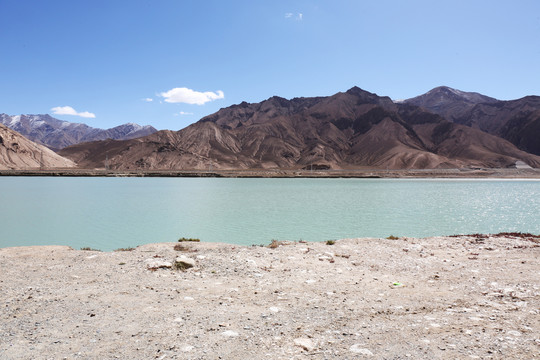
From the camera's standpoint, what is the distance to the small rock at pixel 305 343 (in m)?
5.81

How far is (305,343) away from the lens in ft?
19.6

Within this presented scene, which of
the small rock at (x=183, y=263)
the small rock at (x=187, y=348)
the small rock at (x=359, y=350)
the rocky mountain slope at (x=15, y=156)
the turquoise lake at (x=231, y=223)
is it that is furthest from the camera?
the rocky mountain slope at (x=15, y=156)

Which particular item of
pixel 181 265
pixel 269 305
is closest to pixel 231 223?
pixel 181 265

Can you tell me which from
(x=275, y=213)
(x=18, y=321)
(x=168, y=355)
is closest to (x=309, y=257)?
(x=168, y=355)

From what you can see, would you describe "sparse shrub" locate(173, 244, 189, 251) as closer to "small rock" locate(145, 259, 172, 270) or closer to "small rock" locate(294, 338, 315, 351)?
"small rock" locate(145, 259, 172, 270)

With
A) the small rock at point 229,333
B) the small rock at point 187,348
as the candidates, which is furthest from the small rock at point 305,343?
the small rock at point 187,348

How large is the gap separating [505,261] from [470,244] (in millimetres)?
3737

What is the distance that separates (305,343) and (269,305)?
205 centimetres

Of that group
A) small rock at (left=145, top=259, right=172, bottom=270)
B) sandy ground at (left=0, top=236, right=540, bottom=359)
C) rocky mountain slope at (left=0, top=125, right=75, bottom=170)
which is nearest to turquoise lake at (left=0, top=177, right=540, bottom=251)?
sandy ground at (left=0, top=236, right=540, bottom=359)

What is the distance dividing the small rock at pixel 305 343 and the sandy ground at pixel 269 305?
0.06ft

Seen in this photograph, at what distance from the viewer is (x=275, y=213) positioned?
3422 cm

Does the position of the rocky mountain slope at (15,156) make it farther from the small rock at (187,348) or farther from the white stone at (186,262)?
the small rock at (187,348)

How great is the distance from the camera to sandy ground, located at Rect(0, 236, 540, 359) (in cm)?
582

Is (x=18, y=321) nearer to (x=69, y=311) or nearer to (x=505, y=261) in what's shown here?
(x=69, y=311)
